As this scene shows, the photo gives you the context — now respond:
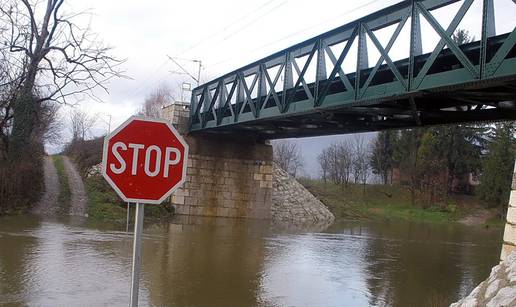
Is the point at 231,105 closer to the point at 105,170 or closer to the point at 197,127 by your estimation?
the point at 197,127

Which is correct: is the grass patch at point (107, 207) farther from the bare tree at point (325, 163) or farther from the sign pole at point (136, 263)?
the bare tree at point (325, 163)

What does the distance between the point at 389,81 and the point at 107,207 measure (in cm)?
1627

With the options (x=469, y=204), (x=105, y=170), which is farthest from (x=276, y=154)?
(x=105, y=170)

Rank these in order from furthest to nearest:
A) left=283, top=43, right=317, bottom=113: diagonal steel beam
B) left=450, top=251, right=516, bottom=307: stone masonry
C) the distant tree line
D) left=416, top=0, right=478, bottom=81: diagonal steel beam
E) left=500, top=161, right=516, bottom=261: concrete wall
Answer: the distant tree line
left=283, top=43, right=317, bottom=113: diagonal steel beam
left=416, top=0, right=478, bottom=81: diagonal steel beam
left=500, top=161, right=516, bottom=261: concrete wall
left=450, top=251, right=516, bottom=307: stone masonry

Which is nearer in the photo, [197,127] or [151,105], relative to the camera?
[197,127]

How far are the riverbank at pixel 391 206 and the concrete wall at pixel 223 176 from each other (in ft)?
40.0

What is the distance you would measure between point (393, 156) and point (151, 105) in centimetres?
4381

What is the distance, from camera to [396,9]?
15836mm

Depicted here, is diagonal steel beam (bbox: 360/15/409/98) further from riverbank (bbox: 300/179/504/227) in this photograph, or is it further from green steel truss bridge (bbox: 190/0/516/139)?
riverbank (bbox: 300/179/504/227)

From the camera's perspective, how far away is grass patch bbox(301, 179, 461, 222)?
5059 cm

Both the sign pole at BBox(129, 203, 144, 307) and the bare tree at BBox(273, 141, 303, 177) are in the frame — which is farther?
the bare tree at BBox(273, 141, 303, 177)

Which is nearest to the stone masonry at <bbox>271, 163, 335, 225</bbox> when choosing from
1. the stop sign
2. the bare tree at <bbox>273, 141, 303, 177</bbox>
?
the stop sign

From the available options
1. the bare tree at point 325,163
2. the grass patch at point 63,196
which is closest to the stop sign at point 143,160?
the grass patch at point 63,196

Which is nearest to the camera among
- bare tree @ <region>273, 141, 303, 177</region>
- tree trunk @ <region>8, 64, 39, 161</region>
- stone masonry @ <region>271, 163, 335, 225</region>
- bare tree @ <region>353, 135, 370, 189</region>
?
tree trunk @ <region>8, 64, 39, 161</region>
